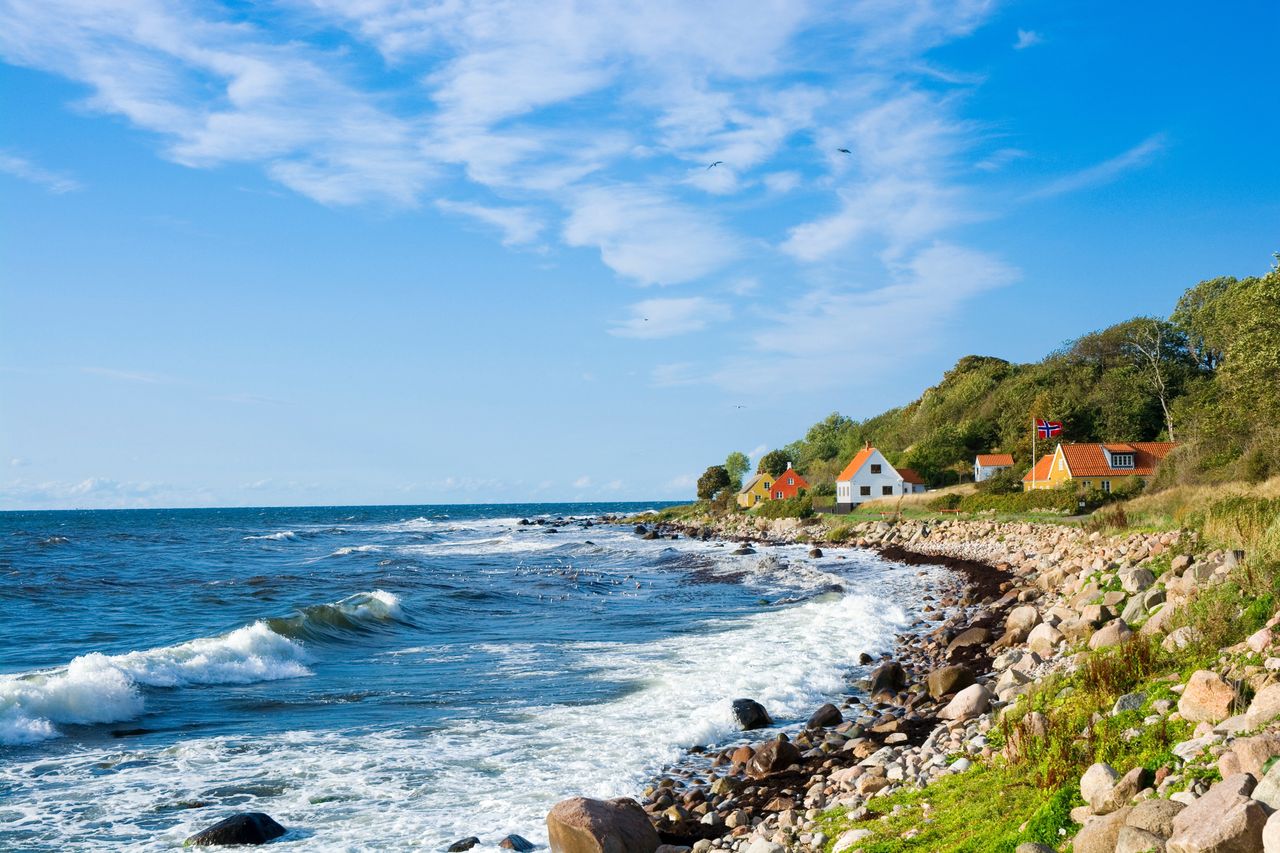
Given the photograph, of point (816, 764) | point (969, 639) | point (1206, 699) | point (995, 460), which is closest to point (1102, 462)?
point (995, 460)

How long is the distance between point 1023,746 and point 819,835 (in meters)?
2.26

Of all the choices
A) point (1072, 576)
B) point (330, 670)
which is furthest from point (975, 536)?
point (330, 670)

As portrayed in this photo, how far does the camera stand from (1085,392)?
7644cm

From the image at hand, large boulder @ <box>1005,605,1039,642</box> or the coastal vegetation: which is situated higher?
the coastal vegetation

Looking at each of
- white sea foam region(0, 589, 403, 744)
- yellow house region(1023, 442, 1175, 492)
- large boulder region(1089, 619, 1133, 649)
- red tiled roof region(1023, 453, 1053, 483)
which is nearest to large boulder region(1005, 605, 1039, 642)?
large boulder region(1089, 619, 1133, 649)

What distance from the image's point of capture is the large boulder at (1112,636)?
12.5 meters

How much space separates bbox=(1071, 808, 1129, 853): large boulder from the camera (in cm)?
614

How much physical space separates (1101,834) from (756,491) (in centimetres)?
8669

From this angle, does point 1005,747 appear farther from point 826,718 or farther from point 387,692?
point 387,692

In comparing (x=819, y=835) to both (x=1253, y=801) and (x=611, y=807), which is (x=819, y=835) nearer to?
(x=611, y=807)

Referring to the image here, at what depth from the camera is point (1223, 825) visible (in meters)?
5.46

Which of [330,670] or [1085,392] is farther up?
[1085,392]

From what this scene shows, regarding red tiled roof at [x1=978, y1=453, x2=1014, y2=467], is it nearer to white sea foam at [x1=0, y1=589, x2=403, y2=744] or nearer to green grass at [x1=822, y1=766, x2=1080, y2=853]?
white sea foam at [x1=0, y1=589, x2=403, y2=744]

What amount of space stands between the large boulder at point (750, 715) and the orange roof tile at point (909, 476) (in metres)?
61.7
